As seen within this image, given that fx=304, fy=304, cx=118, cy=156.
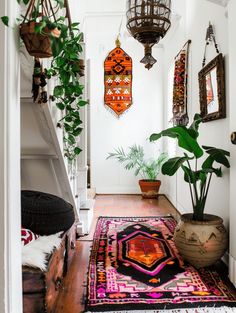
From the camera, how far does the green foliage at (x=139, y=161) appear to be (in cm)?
570

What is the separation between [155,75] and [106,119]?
1.33 meters

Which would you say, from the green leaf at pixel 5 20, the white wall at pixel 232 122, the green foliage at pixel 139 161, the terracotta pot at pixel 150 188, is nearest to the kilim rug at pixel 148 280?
the white wall at pixel 232 122

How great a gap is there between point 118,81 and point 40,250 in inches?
188

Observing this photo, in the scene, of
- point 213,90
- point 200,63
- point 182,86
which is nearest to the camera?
point 213,90

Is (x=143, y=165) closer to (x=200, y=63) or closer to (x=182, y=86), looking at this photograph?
A: (x=182, y=86)

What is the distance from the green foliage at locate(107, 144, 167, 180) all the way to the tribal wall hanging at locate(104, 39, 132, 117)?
0.83 m

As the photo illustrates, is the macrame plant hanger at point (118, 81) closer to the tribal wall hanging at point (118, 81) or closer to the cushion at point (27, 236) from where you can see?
the tribal wall hanging at point (118, 81)

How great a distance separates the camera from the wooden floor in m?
1.92

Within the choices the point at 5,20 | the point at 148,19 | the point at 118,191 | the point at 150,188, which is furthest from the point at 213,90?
the point at 118,191

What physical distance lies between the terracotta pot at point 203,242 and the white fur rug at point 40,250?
100 centimetres

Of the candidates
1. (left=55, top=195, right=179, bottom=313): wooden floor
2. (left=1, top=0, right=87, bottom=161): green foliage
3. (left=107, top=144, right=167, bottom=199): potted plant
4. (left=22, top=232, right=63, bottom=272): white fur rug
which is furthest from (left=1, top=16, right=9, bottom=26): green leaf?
(left=107, top=144, right=167, bottom=199): potted plant

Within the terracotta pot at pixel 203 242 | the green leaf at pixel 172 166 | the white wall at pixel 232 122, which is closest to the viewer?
the white wall at pixel 232 122

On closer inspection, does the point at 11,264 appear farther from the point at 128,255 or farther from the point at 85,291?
the point at 128,255

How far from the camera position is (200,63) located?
328 centimetres
